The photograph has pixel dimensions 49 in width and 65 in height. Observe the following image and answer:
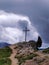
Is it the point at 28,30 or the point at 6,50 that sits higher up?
the point at 28,30

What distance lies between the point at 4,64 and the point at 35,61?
12.6 meters

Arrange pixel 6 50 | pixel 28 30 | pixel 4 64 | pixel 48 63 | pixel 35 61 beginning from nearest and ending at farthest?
pixel 48 63
pixel 35 61
pixel 4 64
pixel 6 50
pixel 28 30

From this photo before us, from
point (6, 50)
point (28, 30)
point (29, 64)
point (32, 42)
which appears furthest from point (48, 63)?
point (28, 30)

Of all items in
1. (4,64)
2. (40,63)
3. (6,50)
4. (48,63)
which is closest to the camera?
(48,63)

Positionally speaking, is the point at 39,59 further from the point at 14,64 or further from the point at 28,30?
the point at 28,30

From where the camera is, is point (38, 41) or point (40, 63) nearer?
point (40, 63)

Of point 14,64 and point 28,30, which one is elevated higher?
point 28,30

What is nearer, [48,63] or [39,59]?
[48,63]

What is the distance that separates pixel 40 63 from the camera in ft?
185

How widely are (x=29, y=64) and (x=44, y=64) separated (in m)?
4.95

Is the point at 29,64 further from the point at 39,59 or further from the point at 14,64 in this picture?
the point at 14,64

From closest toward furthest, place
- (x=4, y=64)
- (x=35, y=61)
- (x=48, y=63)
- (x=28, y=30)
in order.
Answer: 1. (x=48, y=63)
2. (x=35, y=61)
3. (x=4, y=64)
4. (x=28, y=30)

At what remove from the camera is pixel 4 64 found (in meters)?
69.9

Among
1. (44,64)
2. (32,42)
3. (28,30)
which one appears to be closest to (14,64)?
(44,64)
